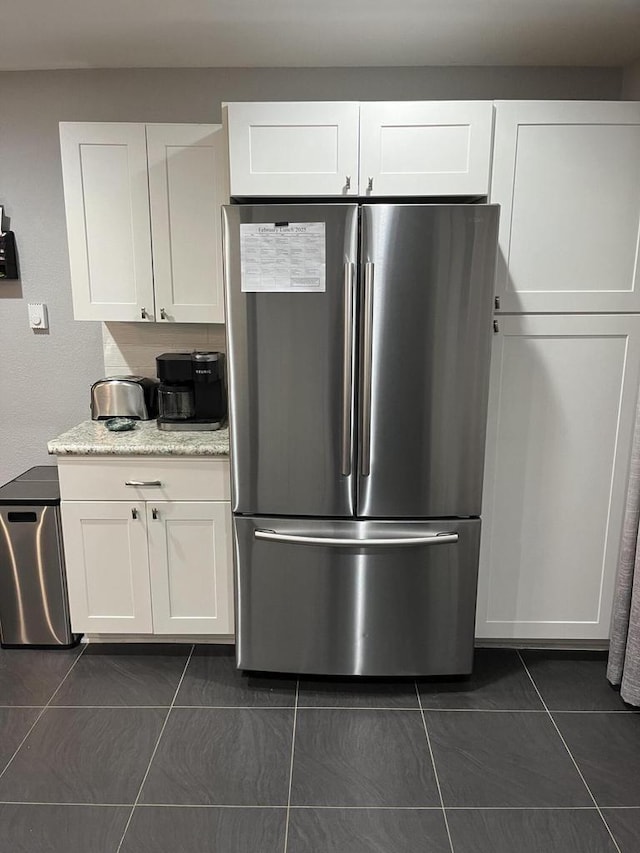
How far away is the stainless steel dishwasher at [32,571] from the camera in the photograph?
102 inches

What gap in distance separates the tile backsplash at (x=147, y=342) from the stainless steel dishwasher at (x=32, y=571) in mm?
659

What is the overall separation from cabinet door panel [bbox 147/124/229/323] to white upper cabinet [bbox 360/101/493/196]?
59 centimetres

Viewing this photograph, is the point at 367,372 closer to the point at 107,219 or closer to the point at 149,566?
the point at 149,566

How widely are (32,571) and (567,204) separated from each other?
2481 millimetres

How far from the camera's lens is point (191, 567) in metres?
2.56

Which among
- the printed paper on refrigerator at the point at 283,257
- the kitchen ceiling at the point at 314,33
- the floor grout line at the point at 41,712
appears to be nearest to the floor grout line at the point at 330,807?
the floor grout line at the point at 41,712

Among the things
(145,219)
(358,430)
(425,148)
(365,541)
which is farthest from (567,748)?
(145,219)

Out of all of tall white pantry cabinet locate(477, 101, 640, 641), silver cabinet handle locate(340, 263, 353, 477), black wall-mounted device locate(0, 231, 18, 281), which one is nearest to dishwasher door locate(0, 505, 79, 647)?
black wall-mounted device locate(0, 231, 18, 281)

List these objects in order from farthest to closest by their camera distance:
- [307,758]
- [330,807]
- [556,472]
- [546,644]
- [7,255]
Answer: [7,255] → [546,644] → [556,472] → [307,758] → [330,807]

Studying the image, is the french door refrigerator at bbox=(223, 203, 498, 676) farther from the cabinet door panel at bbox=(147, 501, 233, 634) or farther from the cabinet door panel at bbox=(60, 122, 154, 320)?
the cabinet door panel at bbox=(60, 122, 154, 320)

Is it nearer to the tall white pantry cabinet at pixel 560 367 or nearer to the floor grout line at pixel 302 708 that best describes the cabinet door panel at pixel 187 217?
the tall white pantry cabinet at pixel 560 367

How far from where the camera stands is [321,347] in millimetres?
2180

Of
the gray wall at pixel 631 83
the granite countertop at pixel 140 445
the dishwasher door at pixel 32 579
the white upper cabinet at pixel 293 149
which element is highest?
the gray wall at pixel 631 83

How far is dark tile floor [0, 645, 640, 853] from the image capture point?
1.81m
